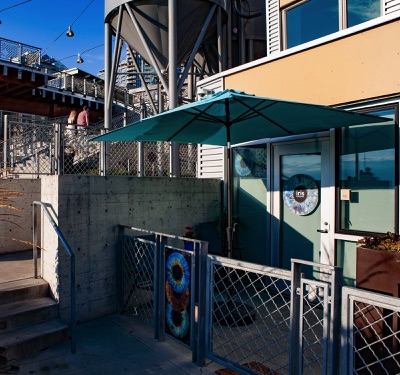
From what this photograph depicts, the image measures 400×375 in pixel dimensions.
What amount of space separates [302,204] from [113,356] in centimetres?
304

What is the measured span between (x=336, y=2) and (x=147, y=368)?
539cm

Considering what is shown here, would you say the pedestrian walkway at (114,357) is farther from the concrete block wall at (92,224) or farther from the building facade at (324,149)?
the building facade at (324,149)

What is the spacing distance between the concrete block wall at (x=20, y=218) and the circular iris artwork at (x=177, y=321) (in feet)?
11.3

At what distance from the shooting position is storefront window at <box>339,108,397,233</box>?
159 inches

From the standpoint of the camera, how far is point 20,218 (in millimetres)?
6168

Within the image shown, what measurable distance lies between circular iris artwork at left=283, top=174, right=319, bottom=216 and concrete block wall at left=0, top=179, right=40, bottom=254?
424 centimetres

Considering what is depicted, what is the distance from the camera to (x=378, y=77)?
412cm

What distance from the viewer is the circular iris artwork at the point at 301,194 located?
15.9 feet

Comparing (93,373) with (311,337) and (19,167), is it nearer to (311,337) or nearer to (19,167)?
(311,337)

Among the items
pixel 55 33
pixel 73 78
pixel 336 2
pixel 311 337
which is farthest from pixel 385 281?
pixel 55 33

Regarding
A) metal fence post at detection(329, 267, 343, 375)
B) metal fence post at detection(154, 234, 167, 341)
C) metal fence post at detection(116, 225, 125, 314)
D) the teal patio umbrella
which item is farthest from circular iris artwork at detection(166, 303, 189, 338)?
metal fence post at detection(329, 267, 343, 375)

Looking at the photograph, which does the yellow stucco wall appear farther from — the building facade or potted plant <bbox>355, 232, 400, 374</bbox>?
potted plant <bbox>355, 232, 400, 374</bbox>

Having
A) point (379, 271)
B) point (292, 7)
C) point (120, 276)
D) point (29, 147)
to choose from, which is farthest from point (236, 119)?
point (29, 147)

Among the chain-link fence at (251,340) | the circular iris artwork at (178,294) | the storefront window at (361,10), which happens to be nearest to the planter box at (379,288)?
the chain-link fence at (251,340)
